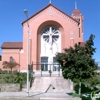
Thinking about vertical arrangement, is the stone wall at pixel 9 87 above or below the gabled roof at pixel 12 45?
below

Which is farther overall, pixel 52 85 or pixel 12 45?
pixel 12 45

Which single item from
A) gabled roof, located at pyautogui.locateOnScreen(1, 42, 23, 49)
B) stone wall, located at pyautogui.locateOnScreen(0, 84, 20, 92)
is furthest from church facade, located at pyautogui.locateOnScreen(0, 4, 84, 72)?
stone wall, located at pyautogui.locateOnScreen(0, 84, 20, 92)

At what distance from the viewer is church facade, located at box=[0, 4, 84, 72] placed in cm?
4106

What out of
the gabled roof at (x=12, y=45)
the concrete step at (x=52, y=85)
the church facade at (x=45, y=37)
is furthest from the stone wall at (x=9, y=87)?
the gabled roof at (x=12, y=45)

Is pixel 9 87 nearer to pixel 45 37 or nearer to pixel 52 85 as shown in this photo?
pixel 52 85

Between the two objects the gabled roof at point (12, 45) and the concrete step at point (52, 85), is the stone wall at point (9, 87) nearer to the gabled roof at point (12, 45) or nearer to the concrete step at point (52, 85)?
the concrete step at point (52, 85)

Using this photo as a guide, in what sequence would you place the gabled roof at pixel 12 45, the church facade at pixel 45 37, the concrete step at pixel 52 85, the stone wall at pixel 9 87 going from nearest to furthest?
the concrete step at pixel 52 85
the stone wall at pixel 9 87
the church facade at pixel 45 37
the gabled roof at pixel 12 45

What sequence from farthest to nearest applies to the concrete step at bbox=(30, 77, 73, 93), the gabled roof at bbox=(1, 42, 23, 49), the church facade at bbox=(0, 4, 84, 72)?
the gabled roof at bbox=(1, 42, 23, 49) → the church facade at bbox=(0, 4, 84, 72) → the concrete step at bbox=(30, 77, 73, 93)

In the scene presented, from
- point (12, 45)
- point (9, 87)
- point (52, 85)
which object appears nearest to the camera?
point (9, 87)

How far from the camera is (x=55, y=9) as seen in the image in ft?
138

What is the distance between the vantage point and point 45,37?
42.9m

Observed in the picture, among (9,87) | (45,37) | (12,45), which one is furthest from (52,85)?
(12,45)

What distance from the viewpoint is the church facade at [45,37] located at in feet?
135

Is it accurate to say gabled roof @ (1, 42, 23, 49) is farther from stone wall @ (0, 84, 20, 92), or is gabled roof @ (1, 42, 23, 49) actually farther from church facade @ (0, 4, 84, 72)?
stone wall @ (0, 84, 20, 92)
